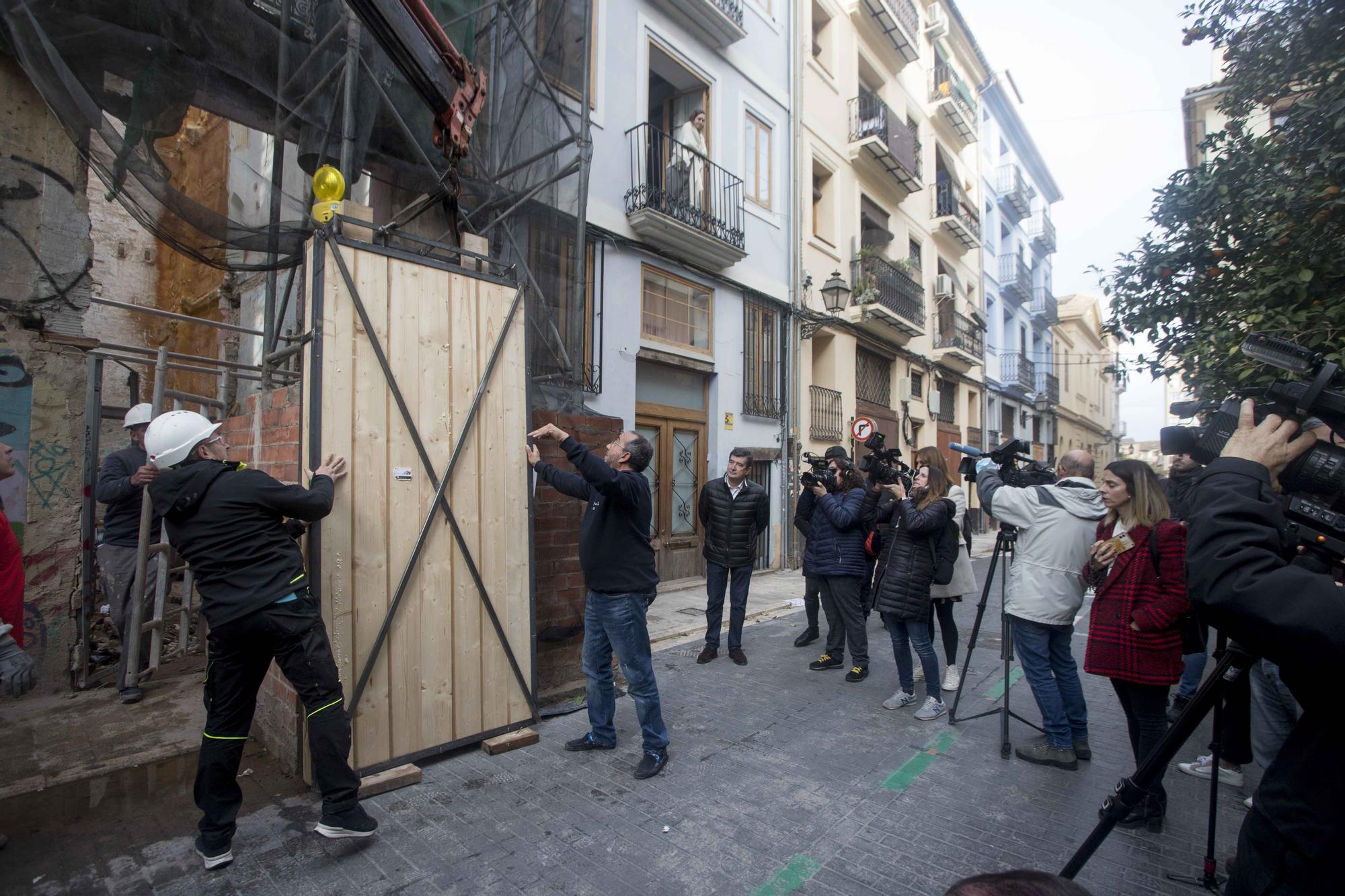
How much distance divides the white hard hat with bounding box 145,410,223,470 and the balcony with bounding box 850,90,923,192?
13.6 m

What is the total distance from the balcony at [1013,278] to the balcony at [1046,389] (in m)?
4.14

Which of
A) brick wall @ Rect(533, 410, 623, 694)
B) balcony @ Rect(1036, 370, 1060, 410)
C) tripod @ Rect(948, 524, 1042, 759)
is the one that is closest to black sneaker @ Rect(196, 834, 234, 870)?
brick wall @ Rect(533, 410, 623, 694)

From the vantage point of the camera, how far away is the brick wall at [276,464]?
3512 mm

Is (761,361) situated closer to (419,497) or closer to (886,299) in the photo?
(886,299)

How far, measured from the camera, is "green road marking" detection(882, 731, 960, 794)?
Result: 358 cm

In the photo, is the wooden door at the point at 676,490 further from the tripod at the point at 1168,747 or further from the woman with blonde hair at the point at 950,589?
the tripod at the point at 1168,747

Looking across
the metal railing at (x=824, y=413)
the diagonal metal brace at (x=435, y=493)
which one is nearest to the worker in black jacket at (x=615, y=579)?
the diagonal metal brace at (x=435, y=493)

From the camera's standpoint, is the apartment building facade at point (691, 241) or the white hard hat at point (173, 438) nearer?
the white hard hat at point (173, 438)

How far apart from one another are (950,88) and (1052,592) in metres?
18.1

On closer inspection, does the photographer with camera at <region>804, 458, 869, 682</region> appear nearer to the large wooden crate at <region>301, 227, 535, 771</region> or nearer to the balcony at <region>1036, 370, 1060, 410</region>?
the large wooden crate at <region>301, 227, 535, 771</region>

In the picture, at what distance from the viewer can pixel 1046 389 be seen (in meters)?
26.5

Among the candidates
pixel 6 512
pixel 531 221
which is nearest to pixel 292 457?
pixel 6 512

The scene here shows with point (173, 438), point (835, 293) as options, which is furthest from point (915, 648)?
point (835, 293)

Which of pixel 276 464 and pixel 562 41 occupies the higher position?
pixel 562 41
